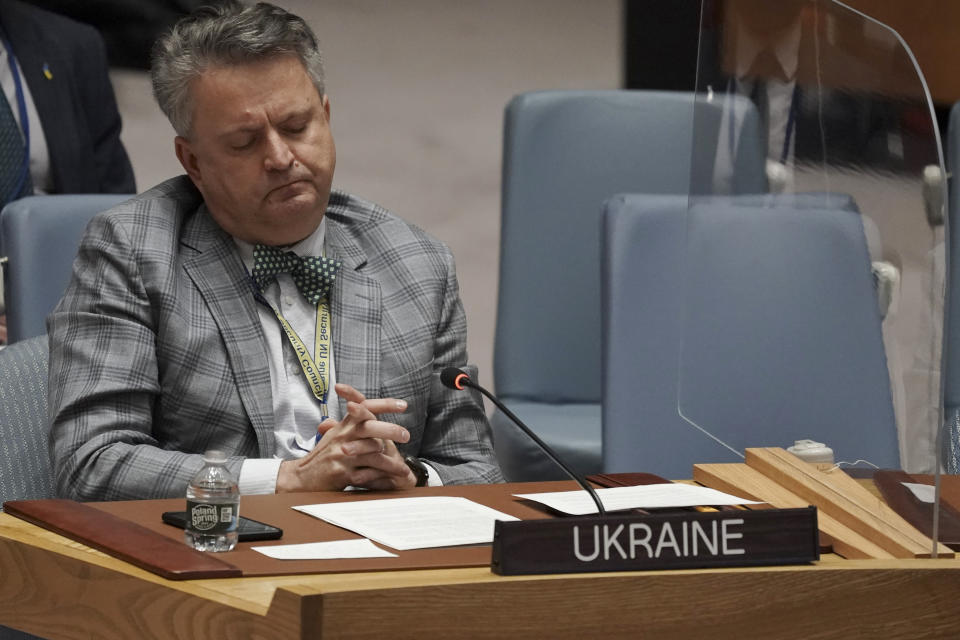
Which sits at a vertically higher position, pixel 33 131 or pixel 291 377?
pixel 33 131

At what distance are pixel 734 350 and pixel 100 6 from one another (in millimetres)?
1836

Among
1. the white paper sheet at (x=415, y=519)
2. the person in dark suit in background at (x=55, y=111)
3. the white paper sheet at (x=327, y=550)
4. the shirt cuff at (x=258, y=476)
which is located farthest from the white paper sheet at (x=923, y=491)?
the person in dark suit in background at (x=55, y=111)

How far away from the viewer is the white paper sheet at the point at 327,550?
132 cm

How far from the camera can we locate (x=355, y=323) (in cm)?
203

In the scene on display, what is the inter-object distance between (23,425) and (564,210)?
4.55ft

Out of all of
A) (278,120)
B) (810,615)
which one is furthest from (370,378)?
(810,615)

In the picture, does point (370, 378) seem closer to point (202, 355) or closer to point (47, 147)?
point (202, 355)

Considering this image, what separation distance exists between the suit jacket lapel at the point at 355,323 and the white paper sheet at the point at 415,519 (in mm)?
368

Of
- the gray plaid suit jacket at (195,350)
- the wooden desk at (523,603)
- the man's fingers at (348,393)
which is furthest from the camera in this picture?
the gray plaid suit jacket at (195,350)

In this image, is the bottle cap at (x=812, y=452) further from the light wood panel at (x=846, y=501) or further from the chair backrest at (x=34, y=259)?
the chair backrest at (x=34, y=259)

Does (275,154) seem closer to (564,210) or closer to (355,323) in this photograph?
(355,323)

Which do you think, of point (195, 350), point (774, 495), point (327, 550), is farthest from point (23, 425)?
point (774, 495)

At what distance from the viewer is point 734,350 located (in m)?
2.21

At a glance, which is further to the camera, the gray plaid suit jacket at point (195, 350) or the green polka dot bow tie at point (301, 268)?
the green polka dot bow tie at point (301, 268)
